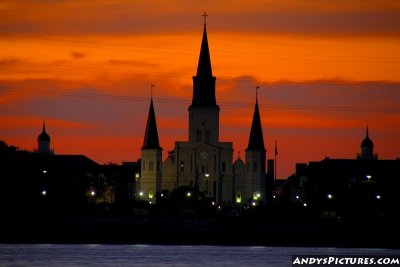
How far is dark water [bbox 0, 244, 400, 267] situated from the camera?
164000 millimetres

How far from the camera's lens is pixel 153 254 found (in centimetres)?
17838

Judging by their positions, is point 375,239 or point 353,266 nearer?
point 353,266

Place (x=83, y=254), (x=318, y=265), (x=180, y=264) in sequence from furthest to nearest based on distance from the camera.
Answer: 1. (x=83, y=254)
2. (x=180, y=264)
3. (x=318, y=265)

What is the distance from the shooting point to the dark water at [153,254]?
164000 mm

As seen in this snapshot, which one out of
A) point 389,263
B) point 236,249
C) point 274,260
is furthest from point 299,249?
point 389,263

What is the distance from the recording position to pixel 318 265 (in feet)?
501

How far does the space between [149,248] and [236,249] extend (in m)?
8.14

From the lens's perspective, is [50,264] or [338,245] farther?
[338,245]

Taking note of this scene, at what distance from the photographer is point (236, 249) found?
192000mm

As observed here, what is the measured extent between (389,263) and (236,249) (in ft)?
126

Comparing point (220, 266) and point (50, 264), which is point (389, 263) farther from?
point (50, 264)

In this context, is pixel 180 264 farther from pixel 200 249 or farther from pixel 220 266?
pixel 200 249

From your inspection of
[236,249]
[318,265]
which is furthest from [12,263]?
[236,249]

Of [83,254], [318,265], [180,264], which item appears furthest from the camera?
[83,254]
